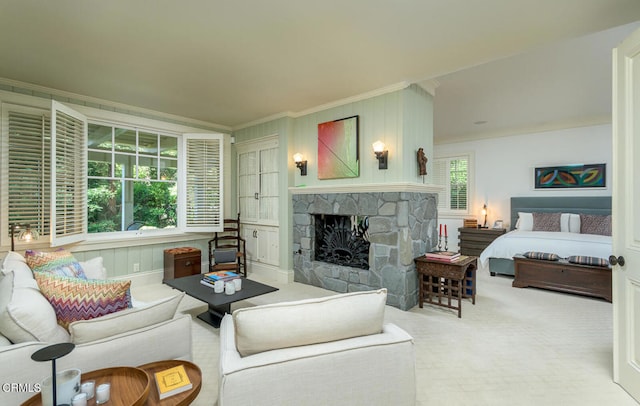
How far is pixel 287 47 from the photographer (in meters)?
2.69

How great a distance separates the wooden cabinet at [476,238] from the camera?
6.01 m

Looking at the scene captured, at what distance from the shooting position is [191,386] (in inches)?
50.5

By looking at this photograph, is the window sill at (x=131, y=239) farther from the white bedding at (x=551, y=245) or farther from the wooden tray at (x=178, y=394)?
the white bedding at (x=551, y=245)

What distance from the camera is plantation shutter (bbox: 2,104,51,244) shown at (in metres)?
3.39

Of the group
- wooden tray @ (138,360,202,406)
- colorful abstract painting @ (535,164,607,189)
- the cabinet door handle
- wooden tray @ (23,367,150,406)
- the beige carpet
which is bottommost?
the beige carpet

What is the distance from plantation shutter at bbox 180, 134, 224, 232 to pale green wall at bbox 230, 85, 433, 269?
1.06 meters

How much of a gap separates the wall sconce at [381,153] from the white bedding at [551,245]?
2.52m

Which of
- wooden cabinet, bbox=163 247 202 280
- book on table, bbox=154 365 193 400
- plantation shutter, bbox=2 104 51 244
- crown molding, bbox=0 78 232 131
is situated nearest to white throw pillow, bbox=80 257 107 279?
plantation shutter, bbox=2 104 51 244

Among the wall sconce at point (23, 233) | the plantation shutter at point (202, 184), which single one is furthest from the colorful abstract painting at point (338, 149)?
the wall sconce at point (23, 233)

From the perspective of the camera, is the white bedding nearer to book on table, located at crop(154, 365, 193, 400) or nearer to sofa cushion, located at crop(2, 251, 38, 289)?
book on table, located at crop(154, 365, 193, 400)

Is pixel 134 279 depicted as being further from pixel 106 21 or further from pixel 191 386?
pixel 191 386

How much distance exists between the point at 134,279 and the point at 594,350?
5.30 meters

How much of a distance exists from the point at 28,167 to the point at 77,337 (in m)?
3.27

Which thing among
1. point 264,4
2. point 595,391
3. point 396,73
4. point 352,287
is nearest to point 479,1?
point 396,73
